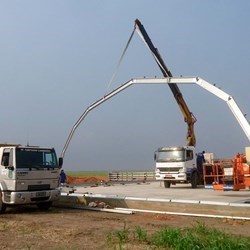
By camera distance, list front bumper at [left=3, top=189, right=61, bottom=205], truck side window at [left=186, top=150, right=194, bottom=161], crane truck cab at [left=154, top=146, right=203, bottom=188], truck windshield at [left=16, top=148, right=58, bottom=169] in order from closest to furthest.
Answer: front bumper at [left=3, top=189, right=61, bottom=205] < truck windshield at [left=16, top=148, right=58, bottom=169] < crane truck cab at [left=154, top=146, right=203, bottom=188] < truck side window at [left=186, top=150, right=194, bottom=161]

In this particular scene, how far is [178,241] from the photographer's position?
735cm

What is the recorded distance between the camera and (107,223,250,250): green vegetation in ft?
22.9

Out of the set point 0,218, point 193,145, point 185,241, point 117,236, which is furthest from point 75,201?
point 193,145

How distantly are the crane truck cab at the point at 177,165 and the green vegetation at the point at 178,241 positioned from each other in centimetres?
1544

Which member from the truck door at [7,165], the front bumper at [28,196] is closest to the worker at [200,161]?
the front bumper at [28,196]

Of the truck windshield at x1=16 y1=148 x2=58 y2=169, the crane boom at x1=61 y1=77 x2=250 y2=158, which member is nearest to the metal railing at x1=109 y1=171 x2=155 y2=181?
the crane boom at x1=61 y1=77 x2=250 y2=158

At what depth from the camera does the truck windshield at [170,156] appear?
24594 mm

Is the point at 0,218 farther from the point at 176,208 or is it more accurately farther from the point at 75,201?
the point at 176,208

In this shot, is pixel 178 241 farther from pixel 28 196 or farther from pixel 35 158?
pixel 35 158

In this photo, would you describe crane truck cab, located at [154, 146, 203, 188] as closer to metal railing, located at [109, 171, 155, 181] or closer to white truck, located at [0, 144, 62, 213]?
white truck, located at [0, 144, 62, 213]

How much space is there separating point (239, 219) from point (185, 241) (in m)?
5.18

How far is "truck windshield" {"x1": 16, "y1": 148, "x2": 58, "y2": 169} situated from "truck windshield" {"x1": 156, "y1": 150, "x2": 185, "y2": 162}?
11273 millimetres

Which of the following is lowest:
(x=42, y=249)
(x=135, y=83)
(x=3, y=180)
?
(x=42, y=249)

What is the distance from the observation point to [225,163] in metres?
17.3
